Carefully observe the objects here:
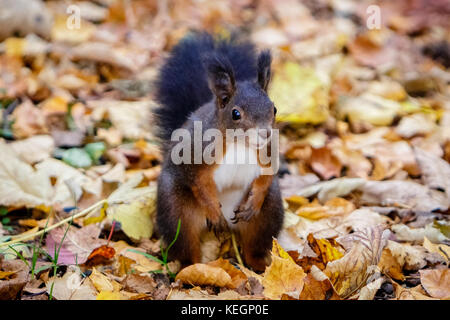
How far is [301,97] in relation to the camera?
2.84 m

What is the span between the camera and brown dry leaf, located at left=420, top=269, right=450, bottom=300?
1462 mm

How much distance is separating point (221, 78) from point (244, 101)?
133 mm

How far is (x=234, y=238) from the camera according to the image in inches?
75.9

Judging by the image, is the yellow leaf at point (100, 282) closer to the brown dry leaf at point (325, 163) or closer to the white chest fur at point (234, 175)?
the white chest fur at point (234, 175)

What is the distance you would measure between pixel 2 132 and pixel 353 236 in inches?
72.8

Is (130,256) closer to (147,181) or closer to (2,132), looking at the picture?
(147,181)

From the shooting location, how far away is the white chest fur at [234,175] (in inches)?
64.7

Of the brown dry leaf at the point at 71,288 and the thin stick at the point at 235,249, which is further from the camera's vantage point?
the thin stick at the point at 235,249

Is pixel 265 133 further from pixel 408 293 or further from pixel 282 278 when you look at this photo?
pixel 408 293

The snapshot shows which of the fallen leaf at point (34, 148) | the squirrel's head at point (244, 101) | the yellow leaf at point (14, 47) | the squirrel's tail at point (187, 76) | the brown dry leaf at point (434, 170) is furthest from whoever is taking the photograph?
the yellow leaf at point (14, 47)

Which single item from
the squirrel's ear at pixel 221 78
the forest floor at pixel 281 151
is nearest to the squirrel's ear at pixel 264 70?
the squirrel's ear at pixel 221 78

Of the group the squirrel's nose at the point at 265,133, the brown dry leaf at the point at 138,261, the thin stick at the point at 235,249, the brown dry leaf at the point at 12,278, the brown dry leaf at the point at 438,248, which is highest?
the squirrel's nose at the point at 265,133

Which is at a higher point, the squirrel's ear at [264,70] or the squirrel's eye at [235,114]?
the squirrel's ear at [264,70]
